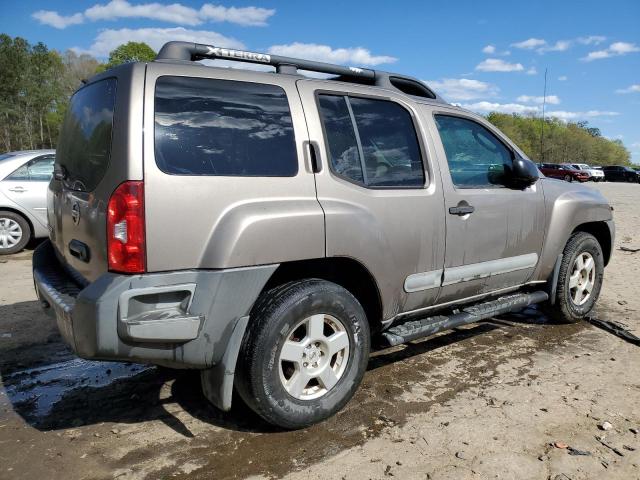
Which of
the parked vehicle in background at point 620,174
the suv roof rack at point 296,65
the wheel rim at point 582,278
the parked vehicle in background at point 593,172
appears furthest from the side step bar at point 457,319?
the parked vehicle in background at point 620,174

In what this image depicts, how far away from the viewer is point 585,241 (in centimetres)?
484

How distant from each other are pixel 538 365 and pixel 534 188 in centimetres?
140

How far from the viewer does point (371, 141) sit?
335cm

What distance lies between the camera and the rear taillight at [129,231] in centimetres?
244

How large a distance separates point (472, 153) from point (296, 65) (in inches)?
60.6

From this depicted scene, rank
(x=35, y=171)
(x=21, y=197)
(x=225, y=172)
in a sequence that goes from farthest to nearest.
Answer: (x=35, y=171) < (x=21, y=197) < (x=225, y=172)

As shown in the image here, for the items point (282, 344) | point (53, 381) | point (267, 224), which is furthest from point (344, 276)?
point (53, 381)

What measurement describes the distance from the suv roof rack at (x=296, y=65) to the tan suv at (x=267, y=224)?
13 mm

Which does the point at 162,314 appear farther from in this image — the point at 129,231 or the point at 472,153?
the point at 472,153

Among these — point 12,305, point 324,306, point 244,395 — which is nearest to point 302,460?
point 244,395

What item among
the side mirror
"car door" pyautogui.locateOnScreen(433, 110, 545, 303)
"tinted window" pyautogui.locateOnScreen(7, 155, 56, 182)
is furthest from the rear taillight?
"tinted window" pyautogui.locateOnScreen(7, 155, 56, 182)

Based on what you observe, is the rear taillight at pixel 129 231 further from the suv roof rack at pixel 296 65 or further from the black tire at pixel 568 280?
the black tire at pixel 568 280

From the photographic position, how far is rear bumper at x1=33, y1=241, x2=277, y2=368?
7.91 ft

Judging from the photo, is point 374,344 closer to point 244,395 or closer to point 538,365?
point 244,395
